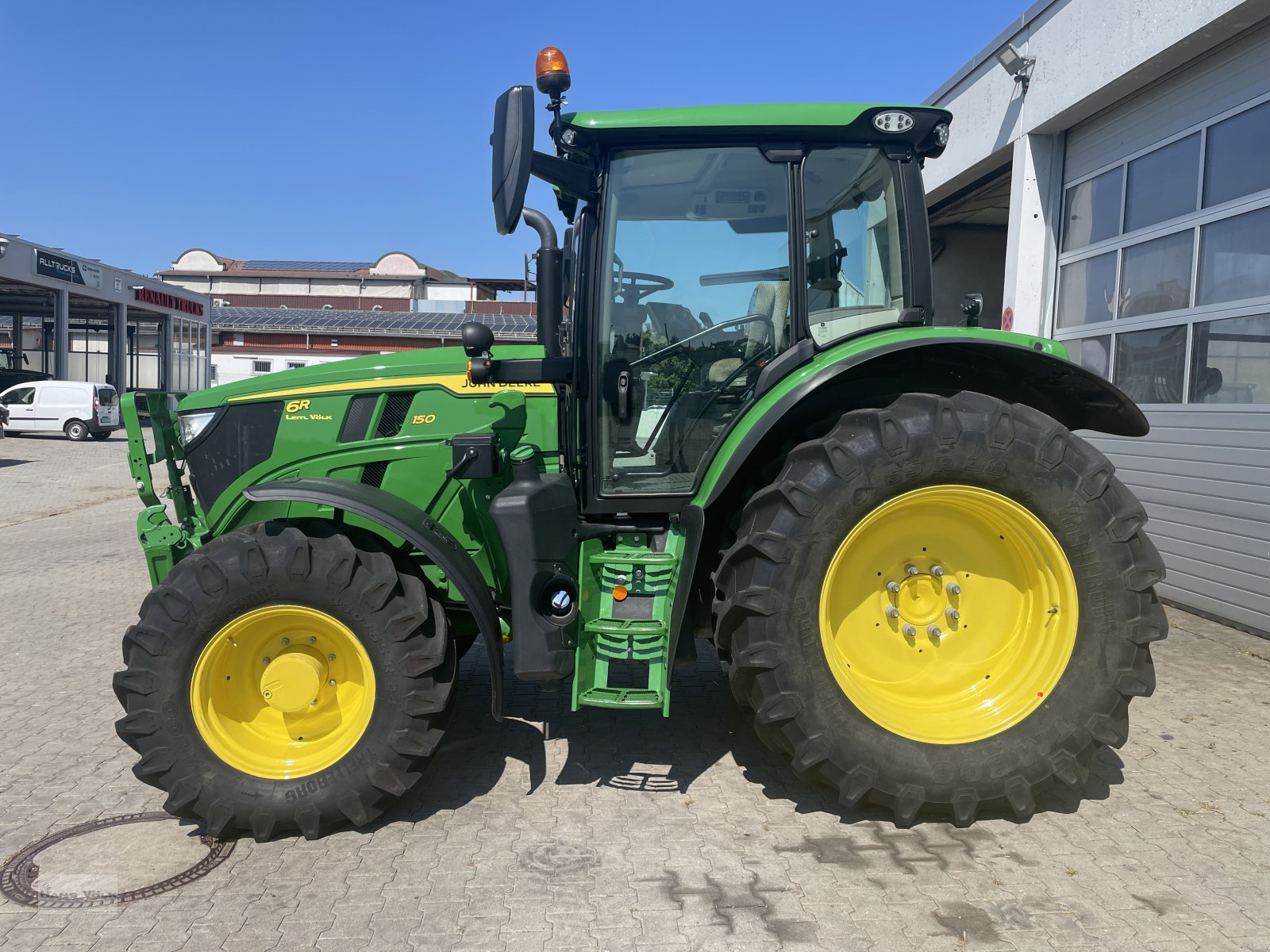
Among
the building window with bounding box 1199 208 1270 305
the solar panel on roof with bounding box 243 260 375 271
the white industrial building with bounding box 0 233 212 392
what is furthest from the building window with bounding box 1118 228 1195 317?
the solar panel on roof with bounding box 243 260 375 271

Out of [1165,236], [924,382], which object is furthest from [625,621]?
[1165,236]

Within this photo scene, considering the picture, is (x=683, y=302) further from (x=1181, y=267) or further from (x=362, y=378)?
(x=1181, y=267)

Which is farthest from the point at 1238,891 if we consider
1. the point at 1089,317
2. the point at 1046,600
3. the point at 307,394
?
the point at 1089,317

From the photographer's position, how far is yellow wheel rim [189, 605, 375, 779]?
3.04 metres

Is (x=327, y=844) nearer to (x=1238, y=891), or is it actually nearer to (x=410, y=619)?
(x=410, y=619)

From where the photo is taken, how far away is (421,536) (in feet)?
10.1

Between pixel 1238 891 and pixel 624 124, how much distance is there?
3.17 metres

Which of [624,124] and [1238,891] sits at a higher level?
[624,124]

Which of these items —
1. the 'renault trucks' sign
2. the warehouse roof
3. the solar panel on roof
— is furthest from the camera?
the solar panel on roof

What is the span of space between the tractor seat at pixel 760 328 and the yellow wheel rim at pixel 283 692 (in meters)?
1.64

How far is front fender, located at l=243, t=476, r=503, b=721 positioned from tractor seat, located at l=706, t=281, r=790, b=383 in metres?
1.16

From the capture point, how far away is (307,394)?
12.1 ft

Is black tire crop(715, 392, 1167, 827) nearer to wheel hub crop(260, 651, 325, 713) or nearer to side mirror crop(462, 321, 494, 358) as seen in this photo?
side mirror crop(462, 321, 494, 358)

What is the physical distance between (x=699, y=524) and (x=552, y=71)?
1616mm
